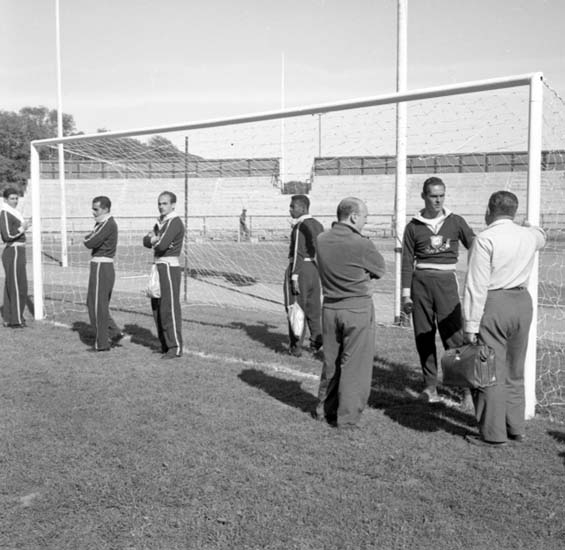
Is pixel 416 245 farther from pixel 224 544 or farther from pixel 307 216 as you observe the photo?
pixel 224 544

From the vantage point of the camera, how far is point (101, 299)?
28.7 feet

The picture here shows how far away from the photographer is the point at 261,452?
498cm

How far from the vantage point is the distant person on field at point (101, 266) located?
8562 millimetres

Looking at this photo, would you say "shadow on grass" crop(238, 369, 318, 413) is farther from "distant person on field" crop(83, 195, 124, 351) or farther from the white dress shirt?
"distant person on field" crop(83, 195, 124, 351)

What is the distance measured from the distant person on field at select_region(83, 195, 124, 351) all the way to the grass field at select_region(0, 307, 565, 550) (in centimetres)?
109

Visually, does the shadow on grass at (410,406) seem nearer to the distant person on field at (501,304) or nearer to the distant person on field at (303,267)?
the distant person on field at (501,304)

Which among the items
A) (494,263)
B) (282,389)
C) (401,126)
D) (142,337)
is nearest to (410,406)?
(282,389)

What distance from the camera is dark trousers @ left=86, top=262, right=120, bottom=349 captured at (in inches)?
339

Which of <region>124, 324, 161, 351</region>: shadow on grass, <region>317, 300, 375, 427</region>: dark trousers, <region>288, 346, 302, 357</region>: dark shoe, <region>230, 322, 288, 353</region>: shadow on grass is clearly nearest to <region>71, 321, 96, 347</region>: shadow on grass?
A: <region>124, 324, 161, 351</region>: shadow on grass

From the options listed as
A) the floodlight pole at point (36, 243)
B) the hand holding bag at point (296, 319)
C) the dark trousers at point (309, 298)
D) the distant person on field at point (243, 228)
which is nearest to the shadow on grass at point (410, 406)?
the hand holding bag at point (296, 319)

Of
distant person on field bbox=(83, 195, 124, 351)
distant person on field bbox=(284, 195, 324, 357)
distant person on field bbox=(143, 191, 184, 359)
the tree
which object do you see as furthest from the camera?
the tree

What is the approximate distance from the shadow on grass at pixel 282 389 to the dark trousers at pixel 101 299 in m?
2.10

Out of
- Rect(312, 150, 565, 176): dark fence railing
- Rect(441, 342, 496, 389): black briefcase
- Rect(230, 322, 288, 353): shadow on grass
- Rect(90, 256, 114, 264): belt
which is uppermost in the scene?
Rect(312, 150, 565, 176): dark fence railing

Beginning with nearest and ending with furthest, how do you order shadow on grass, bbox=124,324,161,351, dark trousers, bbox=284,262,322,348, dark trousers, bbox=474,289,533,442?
dark trousers, bbox=474,289,533,442, dark trousers, bbox=284,262,322,348, shadow on grass, bbox=124,324,161,351
